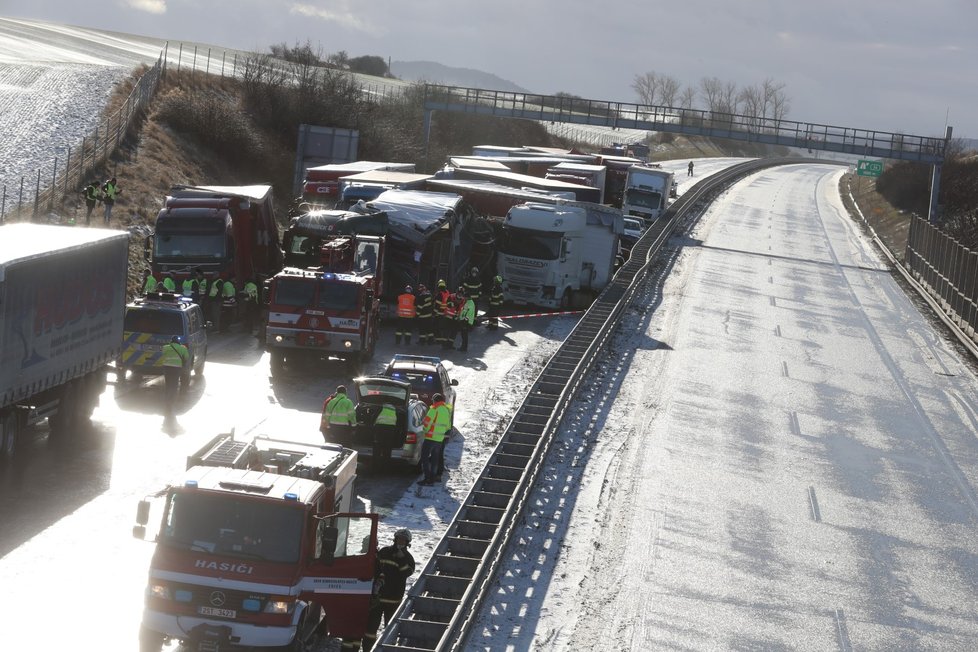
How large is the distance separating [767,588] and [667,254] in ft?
134

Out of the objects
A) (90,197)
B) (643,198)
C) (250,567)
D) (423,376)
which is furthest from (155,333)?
(643,198)

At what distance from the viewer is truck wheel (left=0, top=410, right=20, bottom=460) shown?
1841cm

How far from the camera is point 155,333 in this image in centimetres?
2516

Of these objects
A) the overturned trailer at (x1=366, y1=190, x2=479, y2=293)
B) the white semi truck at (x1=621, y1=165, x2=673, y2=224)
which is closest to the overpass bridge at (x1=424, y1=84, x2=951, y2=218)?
the white semi truck at (x1=621, y1=165, x2=673, y2=224)

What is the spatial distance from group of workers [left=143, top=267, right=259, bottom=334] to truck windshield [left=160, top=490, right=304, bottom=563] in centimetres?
1910

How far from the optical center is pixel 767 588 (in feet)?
58.9

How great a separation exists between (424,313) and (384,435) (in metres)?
12.3

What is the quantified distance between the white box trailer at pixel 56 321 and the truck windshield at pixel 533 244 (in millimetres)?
19625

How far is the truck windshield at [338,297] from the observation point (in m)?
27.9

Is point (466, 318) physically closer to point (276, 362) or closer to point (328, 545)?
point (276, 362)

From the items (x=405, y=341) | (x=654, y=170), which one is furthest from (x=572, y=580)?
(x=654, y=170)

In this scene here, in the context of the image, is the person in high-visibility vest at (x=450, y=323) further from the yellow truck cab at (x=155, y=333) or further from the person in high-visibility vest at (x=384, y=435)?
the person in high-visibility vest at (x=384, y=435)

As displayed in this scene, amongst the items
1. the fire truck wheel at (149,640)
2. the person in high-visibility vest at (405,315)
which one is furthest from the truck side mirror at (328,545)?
the person in high-visibility vest at (405,315)

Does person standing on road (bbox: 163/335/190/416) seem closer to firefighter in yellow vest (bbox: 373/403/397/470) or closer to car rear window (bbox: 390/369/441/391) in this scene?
car rear window (bbox: 390/369/441/391)
